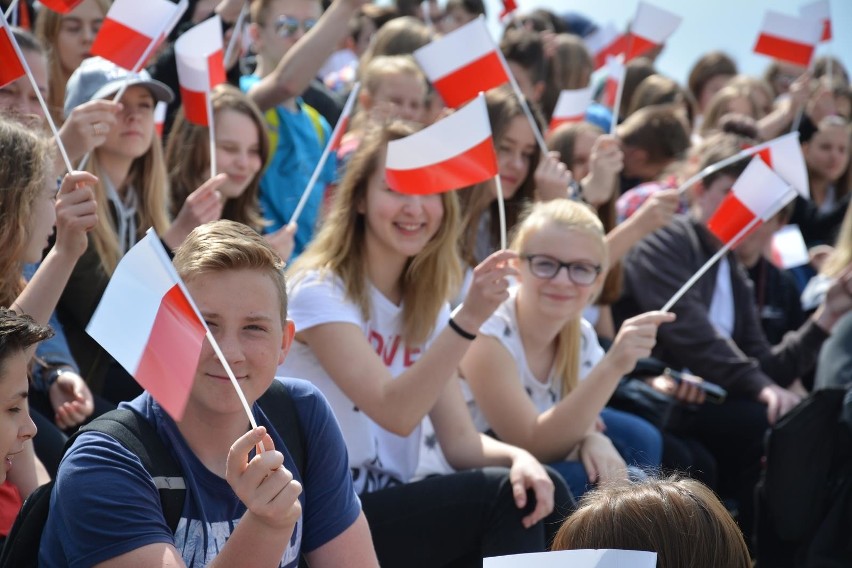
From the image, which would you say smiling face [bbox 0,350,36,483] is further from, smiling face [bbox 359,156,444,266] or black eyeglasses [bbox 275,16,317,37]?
black eyeglasses [bbox 275,16,317,37]

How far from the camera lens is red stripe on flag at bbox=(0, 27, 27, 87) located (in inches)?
129

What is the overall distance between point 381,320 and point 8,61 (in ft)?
4.54

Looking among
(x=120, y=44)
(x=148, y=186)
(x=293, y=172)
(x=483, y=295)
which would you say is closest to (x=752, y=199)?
(x=483, y=295)

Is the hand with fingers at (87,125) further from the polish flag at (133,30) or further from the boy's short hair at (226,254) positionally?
the boy's short hair at (226,254)

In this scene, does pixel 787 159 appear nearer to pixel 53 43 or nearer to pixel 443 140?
pixel 443 140

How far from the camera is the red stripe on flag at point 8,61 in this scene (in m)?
3.28

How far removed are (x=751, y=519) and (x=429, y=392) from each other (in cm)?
254

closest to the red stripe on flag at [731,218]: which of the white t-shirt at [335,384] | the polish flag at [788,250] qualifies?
the white t-shirt at [335,384]

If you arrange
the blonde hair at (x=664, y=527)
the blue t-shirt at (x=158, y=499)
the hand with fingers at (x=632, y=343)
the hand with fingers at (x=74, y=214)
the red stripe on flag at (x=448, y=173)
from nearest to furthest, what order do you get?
the blonde hair at (x=664, y=527), the blue t-shirt at (x=158, y=499), the hand with fingers at (x=74, y=214), the red stripe on flag at (x=448, y=173), the hand with fingers at (x=632, y=343)

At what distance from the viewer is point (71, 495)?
7.14 feet

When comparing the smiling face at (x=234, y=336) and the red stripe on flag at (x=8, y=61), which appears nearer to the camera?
the smiling face at (x=234, y=336)

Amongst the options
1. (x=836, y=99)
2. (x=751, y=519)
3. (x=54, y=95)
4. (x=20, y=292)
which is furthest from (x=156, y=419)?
(x=836, y=99)

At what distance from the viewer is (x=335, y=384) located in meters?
3.67

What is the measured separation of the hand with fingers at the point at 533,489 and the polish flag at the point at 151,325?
59.8 inches
